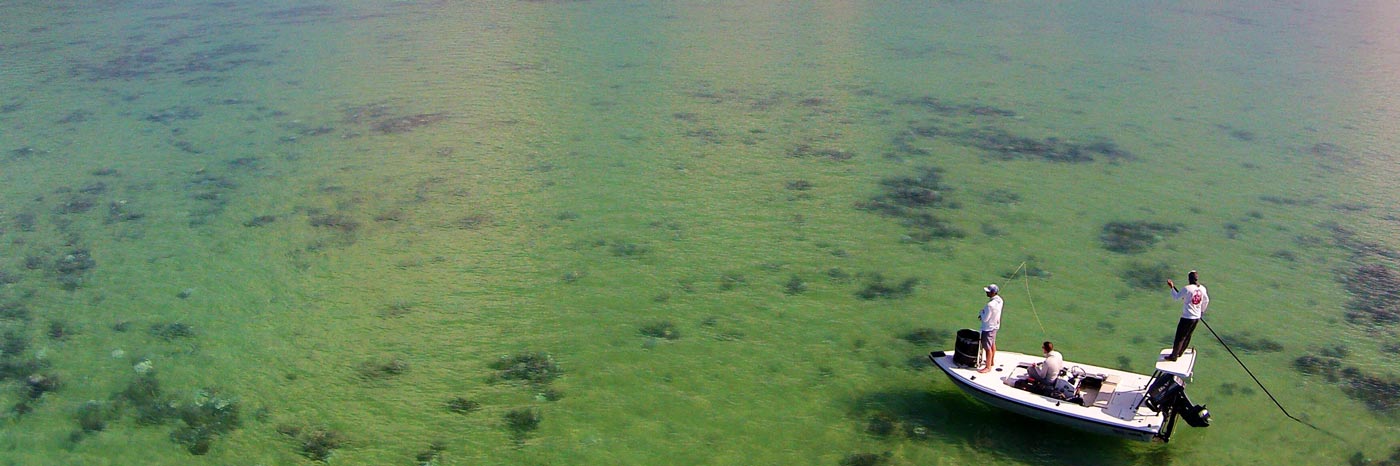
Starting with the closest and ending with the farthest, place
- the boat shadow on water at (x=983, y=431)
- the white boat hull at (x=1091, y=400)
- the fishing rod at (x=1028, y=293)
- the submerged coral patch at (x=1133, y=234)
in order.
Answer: the white boat hull at (x=1091, y=400) → the boat shadow on water at (x=983, y=431) → the fishing rod at (x=1028, y=293) → the submerged coral patch at (x=1133, y=234)

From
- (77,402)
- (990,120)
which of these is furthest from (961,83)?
(77,402)

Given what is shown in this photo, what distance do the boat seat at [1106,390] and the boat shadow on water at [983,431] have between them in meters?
0.43

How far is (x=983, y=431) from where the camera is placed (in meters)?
11.1

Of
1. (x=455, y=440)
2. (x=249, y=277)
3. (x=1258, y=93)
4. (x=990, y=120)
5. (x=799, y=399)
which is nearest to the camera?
(x=455, y=440)

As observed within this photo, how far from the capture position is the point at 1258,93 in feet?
79.6

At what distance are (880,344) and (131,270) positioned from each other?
11560mm

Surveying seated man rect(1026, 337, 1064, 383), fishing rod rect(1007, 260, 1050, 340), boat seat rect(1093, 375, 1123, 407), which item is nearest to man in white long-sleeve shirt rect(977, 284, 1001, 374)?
seated man rect(1026, 337, 1064, 383)

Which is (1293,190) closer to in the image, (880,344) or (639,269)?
(880,344)

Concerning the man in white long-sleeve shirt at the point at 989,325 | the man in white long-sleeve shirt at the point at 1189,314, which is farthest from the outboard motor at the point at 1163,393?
the man in white long-sleeve shirt at the point at 989,325

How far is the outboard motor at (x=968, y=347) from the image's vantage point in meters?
11.0

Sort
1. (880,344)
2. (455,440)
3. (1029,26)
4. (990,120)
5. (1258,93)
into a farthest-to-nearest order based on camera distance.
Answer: (1029,26)
(1258,93)
(990,120)
(880,344)
(455,440)

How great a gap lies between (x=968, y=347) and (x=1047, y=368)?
2.82ft

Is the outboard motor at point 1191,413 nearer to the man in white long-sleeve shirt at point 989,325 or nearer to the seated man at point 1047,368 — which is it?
the seated man at point 1047,368

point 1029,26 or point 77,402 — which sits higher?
point 1029,26
